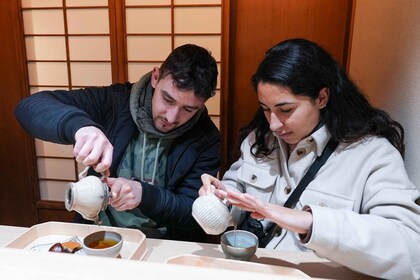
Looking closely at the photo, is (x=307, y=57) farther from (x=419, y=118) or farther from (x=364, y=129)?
(x=419, y=118)

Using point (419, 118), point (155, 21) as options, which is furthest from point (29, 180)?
point (419, 118)

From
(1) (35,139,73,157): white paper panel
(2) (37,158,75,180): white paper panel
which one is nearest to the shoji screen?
(1) (35,139,73,157): white paper panel

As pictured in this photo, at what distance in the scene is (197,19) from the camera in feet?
8.13

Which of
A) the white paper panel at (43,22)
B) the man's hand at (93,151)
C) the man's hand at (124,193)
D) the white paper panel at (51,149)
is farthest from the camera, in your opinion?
the white paper panel at (51,149)

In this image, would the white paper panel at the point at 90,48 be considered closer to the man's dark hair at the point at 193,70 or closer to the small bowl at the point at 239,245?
Result: the man's dark hair at the point at 193,70

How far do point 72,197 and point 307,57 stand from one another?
2.92 feet

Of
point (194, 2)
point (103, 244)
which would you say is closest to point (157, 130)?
point (103, 244)

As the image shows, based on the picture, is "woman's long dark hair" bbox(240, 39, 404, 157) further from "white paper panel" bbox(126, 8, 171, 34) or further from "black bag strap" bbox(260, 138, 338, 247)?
"white paper panel" bbox(126, 8, 171, 34)

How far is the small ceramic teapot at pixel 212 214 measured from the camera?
1007 millimetres

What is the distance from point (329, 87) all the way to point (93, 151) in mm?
850

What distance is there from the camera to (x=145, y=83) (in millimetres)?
1609

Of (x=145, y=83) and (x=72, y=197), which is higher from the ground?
(x=145, y=83)

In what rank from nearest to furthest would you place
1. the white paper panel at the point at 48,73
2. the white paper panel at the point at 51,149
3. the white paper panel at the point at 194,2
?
the white paper panel at the point at 194,2 → the white paper panel at the point at 48,73 → the white paper panel at the point at 51,149

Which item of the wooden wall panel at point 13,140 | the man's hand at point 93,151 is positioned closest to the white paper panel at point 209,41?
the wooden wall panel at point 13,140
